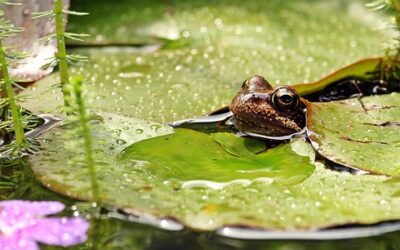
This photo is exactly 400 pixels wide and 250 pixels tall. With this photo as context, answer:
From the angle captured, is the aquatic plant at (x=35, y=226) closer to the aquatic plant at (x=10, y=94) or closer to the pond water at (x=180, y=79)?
the pond water at (x=180, y=79)

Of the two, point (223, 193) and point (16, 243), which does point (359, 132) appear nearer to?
point (223, 193)

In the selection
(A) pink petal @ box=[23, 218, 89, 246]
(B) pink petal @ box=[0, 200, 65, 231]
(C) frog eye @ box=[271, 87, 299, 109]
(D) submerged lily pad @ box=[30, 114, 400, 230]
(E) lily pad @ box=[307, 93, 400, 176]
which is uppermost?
(C) frog eye @ box=[271, 87, 299, 109]

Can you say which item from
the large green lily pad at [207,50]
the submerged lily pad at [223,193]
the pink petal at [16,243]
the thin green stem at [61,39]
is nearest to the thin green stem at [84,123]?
the submerged lily pad at [223,193]

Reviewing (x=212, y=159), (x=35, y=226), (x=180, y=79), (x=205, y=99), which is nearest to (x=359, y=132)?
(x=212, y=159)

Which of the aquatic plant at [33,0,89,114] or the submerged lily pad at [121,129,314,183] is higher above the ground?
the aquatic plant at [33,0,89,114]

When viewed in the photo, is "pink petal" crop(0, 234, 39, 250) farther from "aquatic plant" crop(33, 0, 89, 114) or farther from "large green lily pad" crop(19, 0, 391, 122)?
"large green lily pad" crop(19, 0, 391, 122)

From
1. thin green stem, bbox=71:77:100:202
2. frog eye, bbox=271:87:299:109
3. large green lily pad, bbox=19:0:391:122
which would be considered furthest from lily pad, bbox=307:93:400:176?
thin green stem, bbox=71:77:100:202

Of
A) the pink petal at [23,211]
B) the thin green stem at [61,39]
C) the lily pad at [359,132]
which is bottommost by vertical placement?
the pink petal at [23,211]
